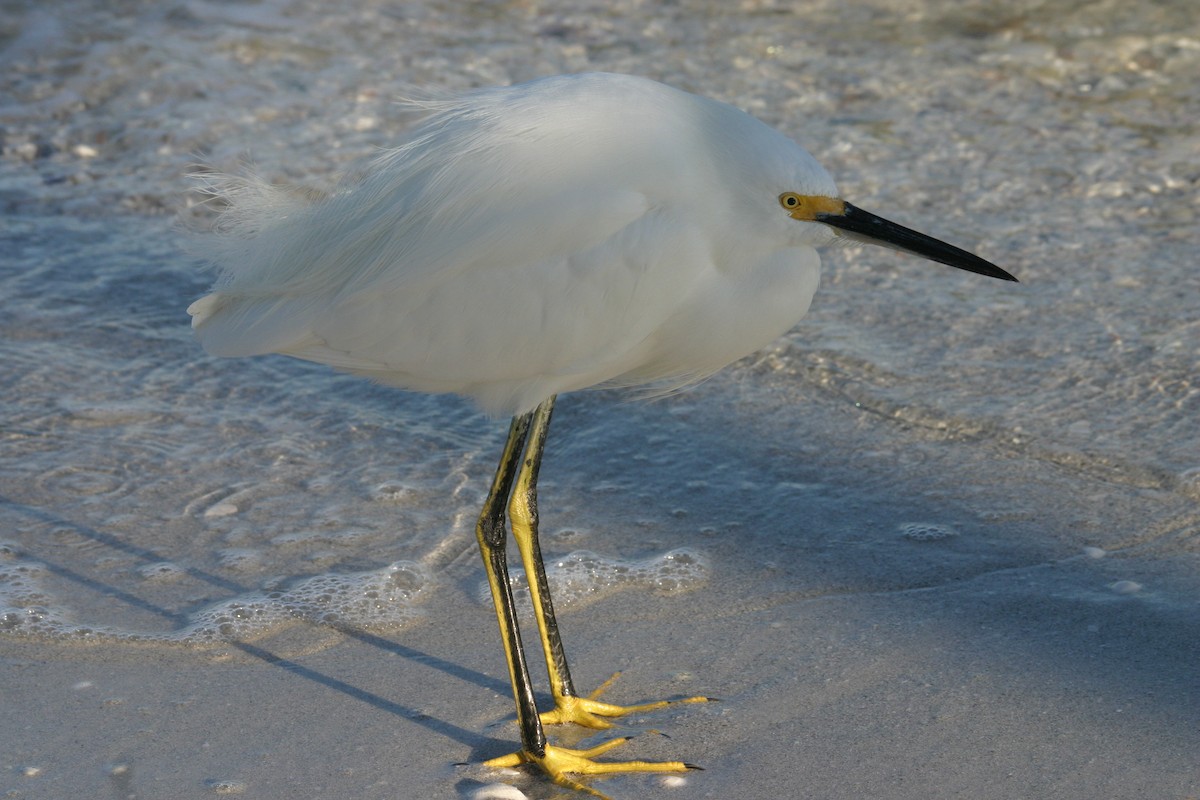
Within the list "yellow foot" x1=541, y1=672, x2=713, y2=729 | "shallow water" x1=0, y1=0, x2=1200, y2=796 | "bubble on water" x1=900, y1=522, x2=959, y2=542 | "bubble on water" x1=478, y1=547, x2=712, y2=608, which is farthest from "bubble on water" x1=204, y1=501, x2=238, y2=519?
"bubble on water" x1=900, y1=522, x2=959, y2=542

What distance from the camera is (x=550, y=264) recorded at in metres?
2.46

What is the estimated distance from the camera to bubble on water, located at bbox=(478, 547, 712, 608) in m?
3.06

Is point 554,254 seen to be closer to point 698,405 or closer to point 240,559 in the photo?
point 240,559

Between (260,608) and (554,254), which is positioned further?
(260,608)

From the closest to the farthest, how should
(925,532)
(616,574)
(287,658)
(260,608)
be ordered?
(287,658)
(260,608)
(616,574)
(925,532)

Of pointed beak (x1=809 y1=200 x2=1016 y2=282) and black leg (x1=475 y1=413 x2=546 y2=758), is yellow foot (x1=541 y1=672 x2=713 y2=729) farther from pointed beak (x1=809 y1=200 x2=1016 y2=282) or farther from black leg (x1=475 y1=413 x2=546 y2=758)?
pointed beak (x1=809 y1=200 x2=1016 y2=282)

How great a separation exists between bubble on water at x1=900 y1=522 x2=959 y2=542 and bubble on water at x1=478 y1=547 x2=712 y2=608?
494 mm

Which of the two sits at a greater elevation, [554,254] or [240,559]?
[554,254]

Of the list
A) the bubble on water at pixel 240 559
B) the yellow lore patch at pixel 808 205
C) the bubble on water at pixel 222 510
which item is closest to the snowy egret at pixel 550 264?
the yellow lore patch at pixel 808 205

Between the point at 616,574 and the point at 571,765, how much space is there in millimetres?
675

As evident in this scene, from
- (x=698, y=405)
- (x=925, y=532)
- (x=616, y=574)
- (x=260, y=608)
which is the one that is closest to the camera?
(x=260, y=608)

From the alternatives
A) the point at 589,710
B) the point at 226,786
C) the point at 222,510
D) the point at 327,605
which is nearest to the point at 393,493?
the point at 222,510

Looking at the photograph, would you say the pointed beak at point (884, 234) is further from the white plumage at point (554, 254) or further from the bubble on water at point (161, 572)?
the bubble on water at point (161, 572)

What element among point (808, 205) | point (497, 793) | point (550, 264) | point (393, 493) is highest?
point (808, 205)
